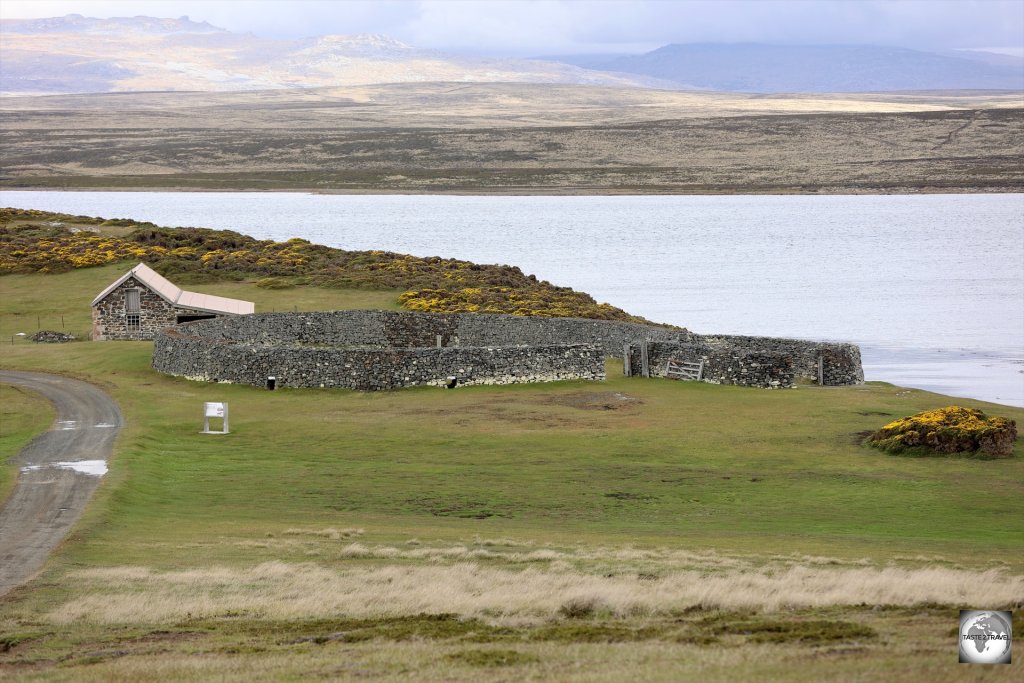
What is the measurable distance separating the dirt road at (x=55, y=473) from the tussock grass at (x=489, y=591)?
91.7 inches

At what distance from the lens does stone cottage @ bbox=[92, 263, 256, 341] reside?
5444 cm

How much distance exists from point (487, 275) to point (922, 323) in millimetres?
24597

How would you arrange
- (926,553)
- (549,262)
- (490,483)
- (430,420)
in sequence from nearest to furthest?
1. (926,553)
2. (490,483)
3. (430,420)
4. (549,262)

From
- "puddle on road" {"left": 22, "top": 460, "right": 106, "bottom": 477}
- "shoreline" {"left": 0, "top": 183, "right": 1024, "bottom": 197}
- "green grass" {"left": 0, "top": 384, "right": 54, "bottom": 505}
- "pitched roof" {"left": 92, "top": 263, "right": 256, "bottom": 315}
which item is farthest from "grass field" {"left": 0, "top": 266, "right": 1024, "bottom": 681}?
"shoreline" {"left": 0, "top": 183, "right": 1024, "bottom": 197}

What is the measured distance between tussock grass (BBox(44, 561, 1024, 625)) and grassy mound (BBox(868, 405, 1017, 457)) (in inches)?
485

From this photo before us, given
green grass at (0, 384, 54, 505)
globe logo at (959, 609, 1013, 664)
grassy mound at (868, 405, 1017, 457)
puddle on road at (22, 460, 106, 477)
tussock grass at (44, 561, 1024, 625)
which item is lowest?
green grass at (0, 384, 54, 505)

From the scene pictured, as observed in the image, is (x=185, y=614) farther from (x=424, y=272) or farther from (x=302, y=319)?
(x=424, y=272)

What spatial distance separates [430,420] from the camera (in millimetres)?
36438

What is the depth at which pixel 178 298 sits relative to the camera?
5547cm

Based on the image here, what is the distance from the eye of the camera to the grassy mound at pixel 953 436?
1227 inches

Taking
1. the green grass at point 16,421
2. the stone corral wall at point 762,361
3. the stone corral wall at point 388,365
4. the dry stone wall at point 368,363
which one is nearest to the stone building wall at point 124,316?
the dry stone wall at point 368,363

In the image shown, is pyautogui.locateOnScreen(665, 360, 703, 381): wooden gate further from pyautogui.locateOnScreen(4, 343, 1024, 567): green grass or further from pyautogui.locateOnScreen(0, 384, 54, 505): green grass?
pyautogui.locateOnScreen(0, 384, 54, 505): green grass

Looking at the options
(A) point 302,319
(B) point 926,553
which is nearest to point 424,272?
(A) point 302,319

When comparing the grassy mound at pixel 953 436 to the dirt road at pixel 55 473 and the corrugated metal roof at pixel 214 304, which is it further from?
the corrugated metal roof at pixel 214 304
